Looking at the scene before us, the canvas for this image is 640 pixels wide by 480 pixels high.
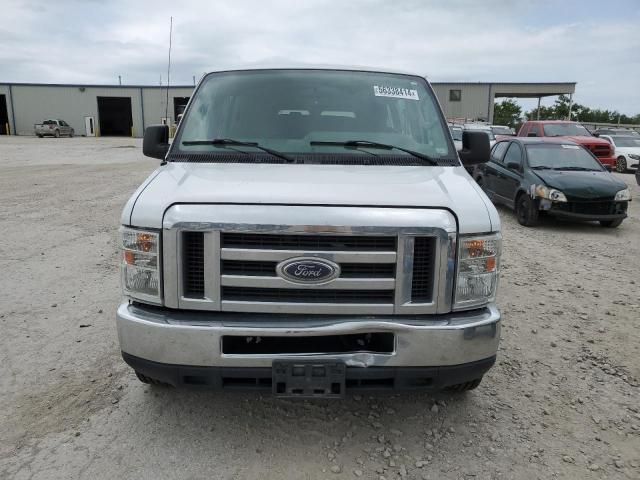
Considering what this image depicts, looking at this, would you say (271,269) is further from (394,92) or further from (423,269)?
(394,92)

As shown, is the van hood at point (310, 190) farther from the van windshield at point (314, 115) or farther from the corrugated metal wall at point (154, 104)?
the corrugated metal wall at point (154, 104)

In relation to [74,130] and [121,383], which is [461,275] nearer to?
[121,383]

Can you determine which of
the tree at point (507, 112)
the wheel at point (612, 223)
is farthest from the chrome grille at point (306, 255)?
the tree at point (507, 112)

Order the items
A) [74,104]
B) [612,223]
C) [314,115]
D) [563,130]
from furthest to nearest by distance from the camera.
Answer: [74,104] → [563,130] → [612,223] → [314,115]

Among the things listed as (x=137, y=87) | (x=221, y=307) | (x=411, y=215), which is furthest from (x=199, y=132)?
(x=137, y=87)

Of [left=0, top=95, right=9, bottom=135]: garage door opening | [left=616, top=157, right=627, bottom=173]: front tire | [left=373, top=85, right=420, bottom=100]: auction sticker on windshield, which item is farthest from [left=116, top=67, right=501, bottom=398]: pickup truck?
[left=0, top=95, right=9, bottom=135]: garage door opening

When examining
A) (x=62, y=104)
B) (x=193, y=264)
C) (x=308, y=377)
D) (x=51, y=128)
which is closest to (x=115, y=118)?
(x=62, y=104)

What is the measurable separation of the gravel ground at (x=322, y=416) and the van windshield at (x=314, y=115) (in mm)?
1628

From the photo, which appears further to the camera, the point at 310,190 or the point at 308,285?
the point at 310,190

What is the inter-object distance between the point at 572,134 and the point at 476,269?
17664 mm

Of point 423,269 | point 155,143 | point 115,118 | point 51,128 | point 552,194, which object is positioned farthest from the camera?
point 115,118

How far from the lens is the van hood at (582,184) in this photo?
30.5 ft

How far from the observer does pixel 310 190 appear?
9.40 ft

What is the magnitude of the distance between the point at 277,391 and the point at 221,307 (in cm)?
50
